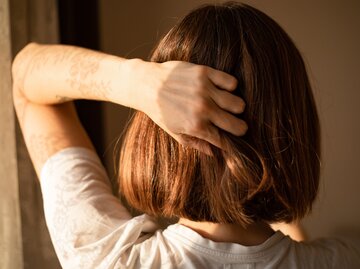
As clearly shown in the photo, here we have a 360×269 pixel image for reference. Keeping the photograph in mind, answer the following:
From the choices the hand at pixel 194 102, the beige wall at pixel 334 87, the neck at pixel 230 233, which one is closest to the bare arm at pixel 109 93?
the hand at pixel 194 102

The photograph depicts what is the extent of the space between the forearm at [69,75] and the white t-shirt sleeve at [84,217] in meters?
0.13

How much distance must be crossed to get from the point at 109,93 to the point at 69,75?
12 cm

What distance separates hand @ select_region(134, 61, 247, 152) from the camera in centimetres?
57

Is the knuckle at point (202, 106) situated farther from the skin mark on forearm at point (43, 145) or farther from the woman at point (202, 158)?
the skin mark on forearm at point (43, 145)

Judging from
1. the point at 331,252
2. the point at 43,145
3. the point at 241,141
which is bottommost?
the point at 331,252

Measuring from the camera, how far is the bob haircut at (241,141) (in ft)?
2.02

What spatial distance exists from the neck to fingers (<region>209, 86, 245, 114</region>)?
0.22 m

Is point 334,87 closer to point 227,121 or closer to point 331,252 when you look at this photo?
point 331,252

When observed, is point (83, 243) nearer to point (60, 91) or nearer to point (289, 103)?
point (60, 91)

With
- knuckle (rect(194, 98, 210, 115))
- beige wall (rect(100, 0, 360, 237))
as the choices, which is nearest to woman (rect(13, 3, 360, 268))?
knuckle (rect(194, 98, 210, 115))

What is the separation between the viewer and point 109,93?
69 cm

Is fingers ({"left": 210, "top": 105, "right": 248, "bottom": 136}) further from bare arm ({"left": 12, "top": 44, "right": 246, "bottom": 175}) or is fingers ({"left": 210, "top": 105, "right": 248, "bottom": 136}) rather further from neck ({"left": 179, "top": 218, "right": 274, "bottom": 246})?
neck ({"left": 179, "top": 218, "right": 274, "bottom": 246})

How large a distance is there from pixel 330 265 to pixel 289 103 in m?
0.30

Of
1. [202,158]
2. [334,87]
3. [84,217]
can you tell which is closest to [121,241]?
[84,217]
